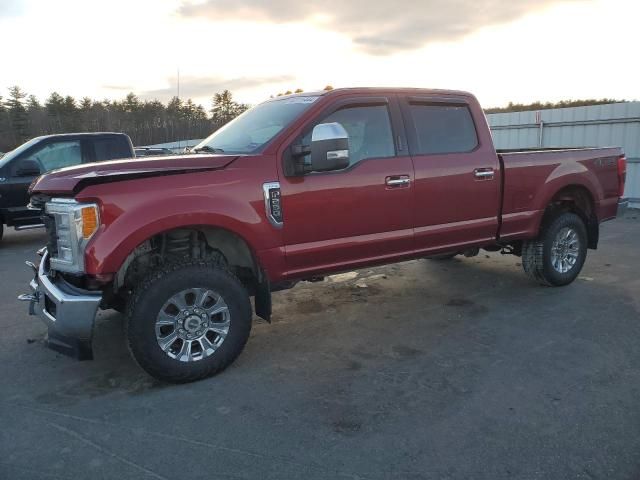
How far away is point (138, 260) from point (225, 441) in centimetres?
156

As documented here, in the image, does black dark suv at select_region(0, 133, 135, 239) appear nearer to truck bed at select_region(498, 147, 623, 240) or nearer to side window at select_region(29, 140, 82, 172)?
side window at select_region(29, 140, 82, 172)

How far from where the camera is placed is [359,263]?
172 inches

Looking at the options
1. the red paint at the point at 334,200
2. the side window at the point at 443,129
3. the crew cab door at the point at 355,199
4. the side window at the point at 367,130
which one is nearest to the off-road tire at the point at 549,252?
the red paint at the point at 334,200

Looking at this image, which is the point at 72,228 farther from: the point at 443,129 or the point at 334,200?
the point at 443,129

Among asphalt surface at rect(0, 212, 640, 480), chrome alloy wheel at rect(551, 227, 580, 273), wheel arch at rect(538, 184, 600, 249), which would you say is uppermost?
wheel arch at rect(538, 184, 600, 249)

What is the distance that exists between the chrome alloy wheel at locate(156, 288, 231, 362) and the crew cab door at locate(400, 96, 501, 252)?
1927 millimetres

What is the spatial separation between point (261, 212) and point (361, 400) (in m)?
1.48

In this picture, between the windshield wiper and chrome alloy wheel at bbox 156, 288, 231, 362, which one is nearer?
chrome alloy wheel at bbox 156, 288, 231, 362

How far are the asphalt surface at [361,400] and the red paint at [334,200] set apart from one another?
29.0 inches

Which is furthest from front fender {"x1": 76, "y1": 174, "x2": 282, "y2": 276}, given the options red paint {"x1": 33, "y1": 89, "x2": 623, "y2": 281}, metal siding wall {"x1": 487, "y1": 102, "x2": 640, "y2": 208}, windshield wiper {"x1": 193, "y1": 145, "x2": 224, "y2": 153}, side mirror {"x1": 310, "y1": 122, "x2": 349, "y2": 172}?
metal siding wall {"x1": 487, "y1": 102, "x2": 640, "y2": 208}

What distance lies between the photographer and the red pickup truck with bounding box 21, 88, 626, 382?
3369 mm

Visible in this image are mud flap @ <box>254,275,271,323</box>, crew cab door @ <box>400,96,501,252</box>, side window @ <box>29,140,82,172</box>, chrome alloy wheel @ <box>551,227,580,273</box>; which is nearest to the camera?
mud flap @ <box>254,275,271,323</box>

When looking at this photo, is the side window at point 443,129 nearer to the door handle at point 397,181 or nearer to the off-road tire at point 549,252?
the door handle at point 397,181

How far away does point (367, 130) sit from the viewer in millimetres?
4469
